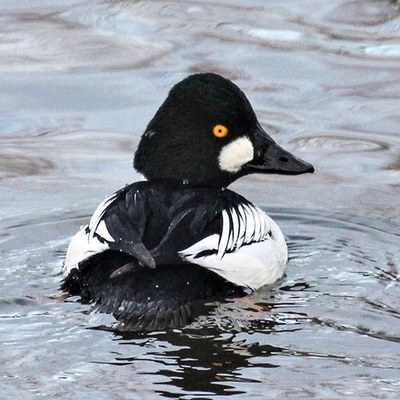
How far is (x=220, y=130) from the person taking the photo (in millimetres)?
7328

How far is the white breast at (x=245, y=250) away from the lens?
657 cm

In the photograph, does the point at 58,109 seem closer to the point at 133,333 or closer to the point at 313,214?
the point at 313,214

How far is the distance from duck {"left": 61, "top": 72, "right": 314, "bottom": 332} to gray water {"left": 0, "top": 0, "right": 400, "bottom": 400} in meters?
0.13

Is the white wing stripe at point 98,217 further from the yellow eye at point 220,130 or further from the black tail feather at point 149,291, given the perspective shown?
the yellow eye at point 220,130

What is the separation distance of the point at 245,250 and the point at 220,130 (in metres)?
0.73

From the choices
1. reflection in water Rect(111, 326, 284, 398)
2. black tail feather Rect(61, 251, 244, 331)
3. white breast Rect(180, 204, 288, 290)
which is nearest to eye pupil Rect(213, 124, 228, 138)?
white breast Rect(180, 204, 288, 290)

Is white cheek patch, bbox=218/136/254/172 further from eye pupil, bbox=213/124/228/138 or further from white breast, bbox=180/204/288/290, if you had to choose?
white breast, bbox=180/204/288/290

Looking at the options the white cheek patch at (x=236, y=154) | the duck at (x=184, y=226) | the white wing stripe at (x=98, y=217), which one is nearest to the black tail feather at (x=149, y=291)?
the duck at (x=184, y=226)

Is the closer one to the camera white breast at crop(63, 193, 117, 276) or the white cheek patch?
white breast at crop(63, 193, 117, 276)

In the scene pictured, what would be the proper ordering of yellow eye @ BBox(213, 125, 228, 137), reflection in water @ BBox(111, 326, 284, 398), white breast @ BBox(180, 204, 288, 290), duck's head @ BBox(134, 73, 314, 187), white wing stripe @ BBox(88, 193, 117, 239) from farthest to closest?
yellow eye @ BBox(213, 125, 228, 137) → duck's head @ BBox(134, 73, 314, 187) → white wing stripe @ BBox(88, 193, 117, 239) → white breast @ BBox(180, 204, 288, 290) → reflection in water @ BBox(111, 326, 284, 398)

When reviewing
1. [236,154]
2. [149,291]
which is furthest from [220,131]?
[149,291]

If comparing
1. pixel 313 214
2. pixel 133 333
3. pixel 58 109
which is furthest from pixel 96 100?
pixel 133 333

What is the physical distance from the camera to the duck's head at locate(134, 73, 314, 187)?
283 inches

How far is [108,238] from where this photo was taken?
6504 millimetres
